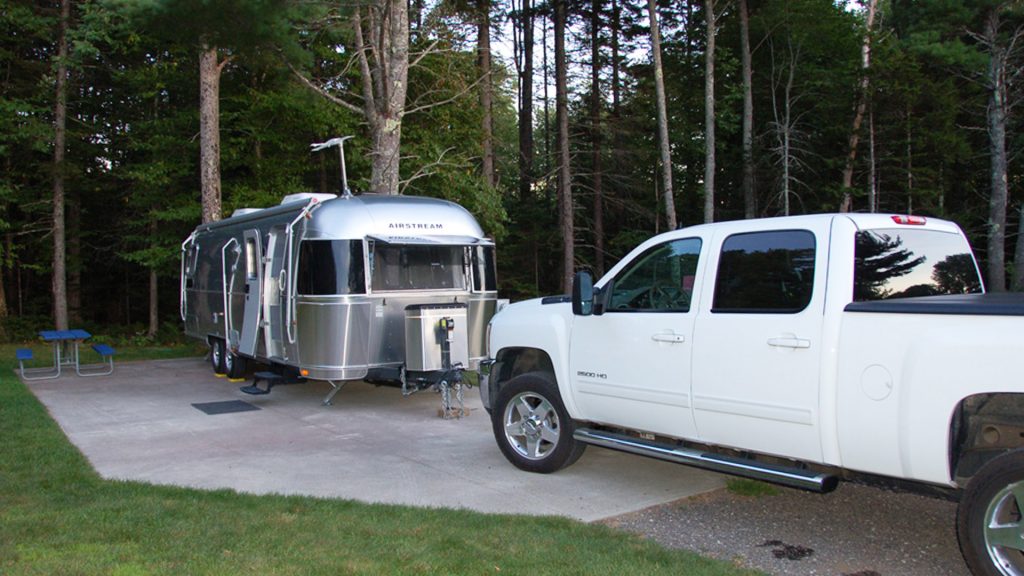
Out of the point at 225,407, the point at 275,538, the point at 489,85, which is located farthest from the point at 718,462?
the point at 489,85

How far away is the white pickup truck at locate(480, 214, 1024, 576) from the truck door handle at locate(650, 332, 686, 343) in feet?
0.03

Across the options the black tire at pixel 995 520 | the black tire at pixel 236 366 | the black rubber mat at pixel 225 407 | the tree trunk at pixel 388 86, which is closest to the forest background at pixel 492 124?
the tree trunk at pixel 388 86

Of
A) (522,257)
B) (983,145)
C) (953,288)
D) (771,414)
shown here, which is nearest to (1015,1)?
(983,145)

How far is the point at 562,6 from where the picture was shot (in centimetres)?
2625

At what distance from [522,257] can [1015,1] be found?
17.0 metres

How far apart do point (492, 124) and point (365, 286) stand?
654 inches

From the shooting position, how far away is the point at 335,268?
9.41 meters

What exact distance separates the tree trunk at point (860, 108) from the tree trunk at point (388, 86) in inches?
662

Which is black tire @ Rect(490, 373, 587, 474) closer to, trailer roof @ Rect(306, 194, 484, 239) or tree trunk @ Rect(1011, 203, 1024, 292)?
trailer roof @ Rect(306, 194, 484, 239)

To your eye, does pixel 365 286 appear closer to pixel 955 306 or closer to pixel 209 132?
pixel 955 306

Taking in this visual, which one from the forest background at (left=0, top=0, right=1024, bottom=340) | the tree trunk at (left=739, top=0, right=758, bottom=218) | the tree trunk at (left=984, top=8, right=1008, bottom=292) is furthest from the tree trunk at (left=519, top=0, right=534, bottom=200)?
the tree trunk at (left=984, top=8, right=1008, bottom=292)

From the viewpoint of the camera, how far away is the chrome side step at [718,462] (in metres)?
4.74

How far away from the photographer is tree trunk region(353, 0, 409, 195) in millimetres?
12578

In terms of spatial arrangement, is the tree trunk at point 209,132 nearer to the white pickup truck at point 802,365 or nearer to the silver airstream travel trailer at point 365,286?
the silver airstream travel trailer at point 365,286
